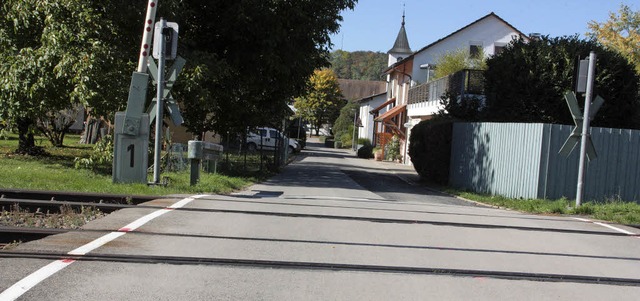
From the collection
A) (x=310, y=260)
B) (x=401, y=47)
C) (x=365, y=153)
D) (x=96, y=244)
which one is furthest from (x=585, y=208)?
(x=401, y=47)

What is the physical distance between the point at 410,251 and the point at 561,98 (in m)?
13.8

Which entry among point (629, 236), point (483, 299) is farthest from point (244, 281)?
point (629, 236)

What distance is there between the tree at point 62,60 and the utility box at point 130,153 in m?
2.99

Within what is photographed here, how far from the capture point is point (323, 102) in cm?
9119

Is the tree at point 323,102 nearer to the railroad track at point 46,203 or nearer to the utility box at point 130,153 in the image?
the utility box at point 130,153

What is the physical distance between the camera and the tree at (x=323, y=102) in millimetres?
89188

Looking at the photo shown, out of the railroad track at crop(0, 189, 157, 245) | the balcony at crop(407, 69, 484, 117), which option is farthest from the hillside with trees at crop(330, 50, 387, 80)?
the railroad track at crop(0, 189, 157, 245)

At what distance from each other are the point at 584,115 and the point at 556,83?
589 centimetres

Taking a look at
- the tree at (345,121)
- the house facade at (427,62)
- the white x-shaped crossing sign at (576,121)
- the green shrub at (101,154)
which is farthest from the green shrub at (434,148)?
the tree at (345,121)

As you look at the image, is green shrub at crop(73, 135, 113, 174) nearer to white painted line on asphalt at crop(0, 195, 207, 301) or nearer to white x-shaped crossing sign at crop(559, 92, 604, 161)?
white painted line on asphalt at crop(0, 195, 207, 301)

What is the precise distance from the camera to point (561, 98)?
752 inches

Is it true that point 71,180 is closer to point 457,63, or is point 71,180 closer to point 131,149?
point 131,149

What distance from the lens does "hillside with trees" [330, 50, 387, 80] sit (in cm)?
17425

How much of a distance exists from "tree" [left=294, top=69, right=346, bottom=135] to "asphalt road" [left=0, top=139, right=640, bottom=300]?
7909cm
